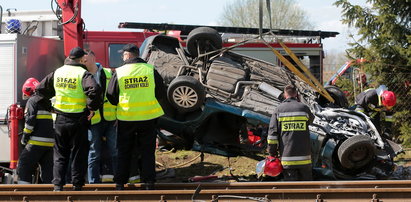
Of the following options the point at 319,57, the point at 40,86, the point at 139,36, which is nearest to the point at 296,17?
the point at 319,57

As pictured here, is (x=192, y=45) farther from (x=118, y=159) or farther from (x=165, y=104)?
(x=118, y=159)

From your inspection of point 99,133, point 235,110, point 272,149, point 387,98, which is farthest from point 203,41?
point 387,98

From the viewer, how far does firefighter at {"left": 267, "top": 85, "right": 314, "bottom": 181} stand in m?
7.11

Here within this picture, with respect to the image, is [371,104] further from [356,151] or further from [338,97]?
[356,151]

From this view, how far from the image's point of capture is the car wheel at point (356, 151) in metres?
7.78

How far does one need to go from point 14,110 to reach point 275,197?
4137mm

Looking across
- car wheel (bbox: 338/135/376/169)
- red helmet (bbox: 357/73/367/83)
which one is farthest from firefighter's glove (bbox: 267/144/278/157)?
red helmet (bbox: 357/73/367/83)

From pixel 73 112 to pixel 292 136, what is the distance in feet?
8.71

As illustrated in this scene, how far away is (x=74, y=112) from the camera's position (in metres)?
6.49

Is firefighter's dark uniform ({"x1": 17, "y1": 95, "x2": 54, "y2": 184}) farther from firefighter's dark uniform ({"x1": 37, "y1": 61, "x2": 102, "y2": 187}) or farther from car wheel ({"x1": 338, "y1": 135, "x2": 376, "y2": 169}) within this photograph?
car wheel ({"x1": 338, "y1": 135, "x2": 376, "y2": 169})

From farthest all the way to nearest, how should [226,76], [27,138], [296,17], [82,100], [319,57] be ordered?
[296,17], [319,57], [226,76], [27,138], [82,100]

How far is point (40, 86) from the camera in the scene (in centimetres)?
679

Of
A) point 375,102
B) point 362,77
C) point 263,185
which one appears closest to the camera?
point 263,185

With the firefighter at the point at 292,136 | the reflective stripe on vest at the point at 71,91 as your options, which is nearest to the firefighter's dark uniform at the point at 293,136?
the firefighter at the point at 292,136
